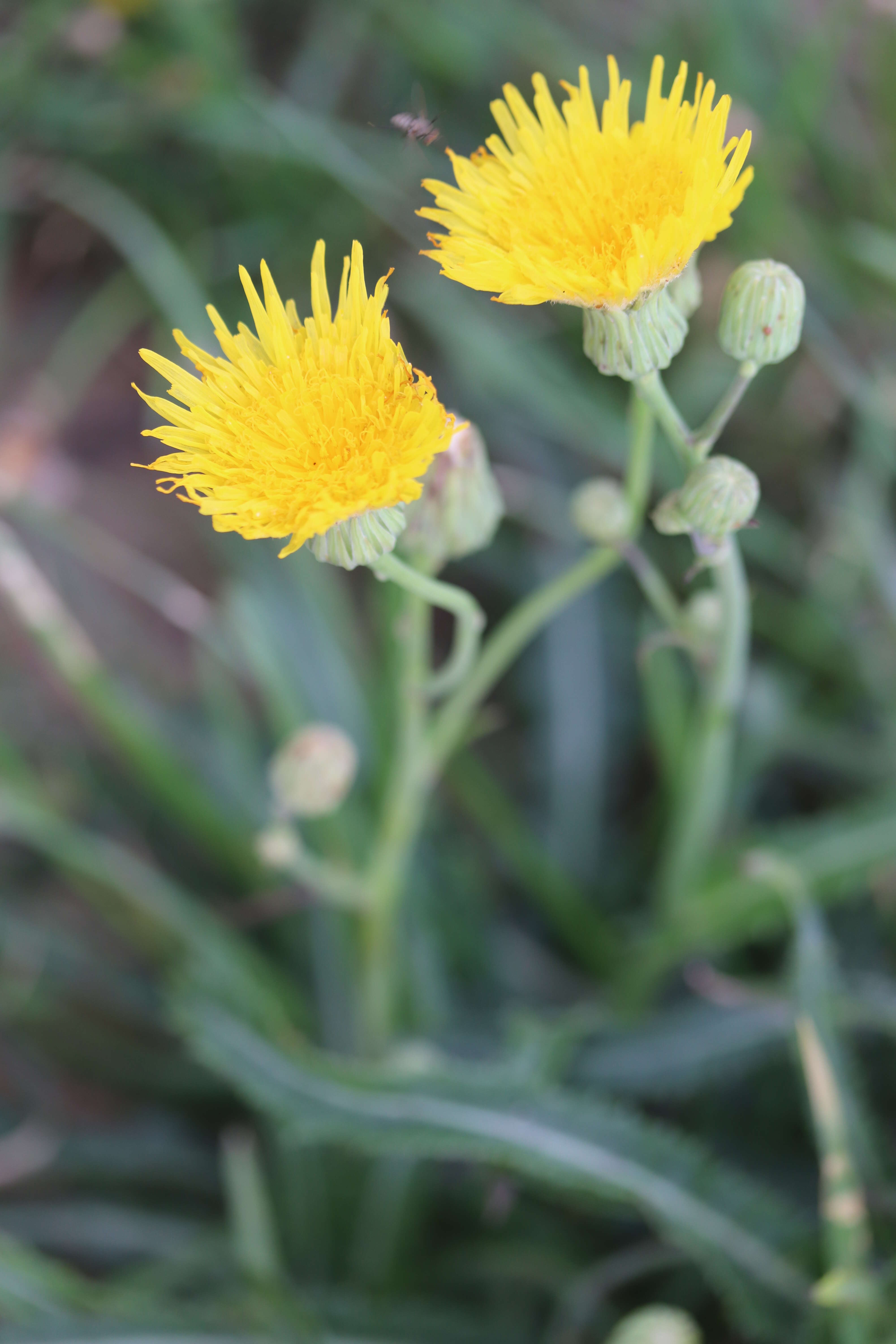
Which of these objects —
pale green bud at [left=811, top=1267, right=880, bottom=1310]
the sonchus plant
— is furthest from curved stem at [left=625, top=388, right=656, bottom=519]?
pale green bud at [left=811, top=1267, right=880, bottom=1310]

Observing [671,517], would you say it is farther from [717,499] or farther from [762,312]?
[762,312]

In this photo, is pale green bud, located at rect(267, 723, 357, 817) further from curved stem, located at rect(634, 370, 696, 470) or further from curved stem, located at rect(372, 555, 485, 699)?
curved stem, located at rect(634, 370, 696, 470)

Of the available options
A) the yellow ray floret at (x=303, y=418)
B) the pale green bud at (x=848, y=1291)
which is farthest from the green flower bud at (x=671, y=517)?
the pale green bud at (x=848, y=1291)

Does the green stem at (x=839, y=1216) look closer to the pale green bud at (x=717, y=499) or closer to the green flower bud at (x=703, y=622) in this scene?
the green flower bud at (x=703, y=622)

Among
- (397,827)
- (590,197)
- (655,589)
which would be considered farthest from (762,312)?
(397,827)

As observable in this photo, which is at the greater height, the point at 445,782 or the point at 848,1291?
the point at 445,782
